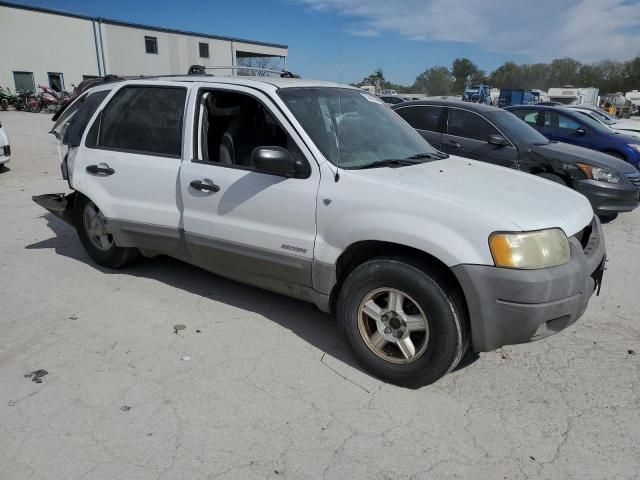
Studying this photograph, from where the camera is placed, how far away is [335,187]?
3.19 meters

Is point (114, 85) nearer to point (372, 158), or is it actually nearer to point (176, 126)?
point (176, 126)

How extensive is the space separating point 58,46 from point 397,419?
38.6 meters

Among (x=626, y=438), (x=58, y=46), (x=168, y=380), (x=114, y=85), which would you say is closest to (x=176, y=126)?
(x=114, y=85)

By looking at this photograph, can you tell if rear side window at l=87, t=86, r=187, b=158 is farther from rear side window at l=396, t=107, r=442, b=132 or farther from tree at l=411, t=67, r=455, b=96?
tree at l=411, t=67, r=455, b=96

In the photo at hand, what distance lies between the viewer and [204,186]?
12.3ft

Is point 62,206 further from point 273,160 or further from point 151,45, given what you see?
point 151,45

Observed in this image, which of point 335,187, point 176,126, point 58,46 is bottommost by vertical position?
point 335,187

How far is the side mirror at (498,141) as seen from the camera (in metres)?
6.88

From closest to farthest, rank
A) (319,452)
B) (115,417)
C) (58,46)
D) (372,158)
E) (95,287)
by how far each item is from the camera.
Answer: (319,452), (115,417), (372,158), (95,287), (58,46)

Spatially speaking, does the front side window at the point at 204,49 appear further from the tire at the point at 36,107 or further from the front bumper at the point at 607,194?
the front bumper at the point at 607,194

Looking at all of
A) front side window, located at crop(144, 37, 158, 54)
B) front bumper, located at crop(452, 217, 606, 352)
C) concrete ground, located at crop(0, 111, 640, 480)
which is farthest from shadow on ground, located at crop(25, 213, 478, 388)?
front side window, located at crop(144, 37, 158, 54)

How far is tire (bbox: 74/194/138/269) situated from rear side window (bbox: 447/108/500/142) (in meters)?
4.96

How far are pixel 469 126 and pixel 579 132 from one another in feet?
11.4

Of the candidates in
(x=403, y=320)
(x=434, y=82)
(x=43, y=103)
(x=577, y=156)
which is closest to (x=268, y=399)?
(x=403, y=320)
